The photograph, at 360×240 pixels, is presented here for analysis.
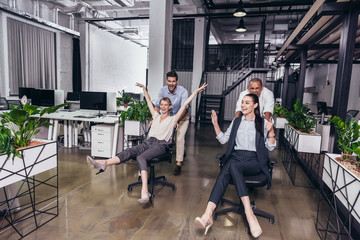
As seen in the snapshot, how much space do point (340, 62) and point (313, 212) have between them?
84.1 inches

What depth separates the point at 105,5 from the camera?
9148 millimetres

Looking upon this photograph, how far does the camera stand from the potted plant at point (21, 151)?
6.10ft

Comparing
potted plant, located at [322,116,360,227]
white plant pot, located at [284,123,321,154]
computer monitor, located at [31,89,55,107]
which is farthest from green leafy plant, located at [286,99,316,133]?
computer monitor, located at [31,89,55,107]

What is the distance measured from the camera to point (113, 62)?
12.3 metres

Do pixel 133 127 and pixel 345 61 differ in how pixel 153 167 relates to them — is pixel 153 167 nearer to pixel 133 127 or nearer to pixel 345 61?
pixel 133 127

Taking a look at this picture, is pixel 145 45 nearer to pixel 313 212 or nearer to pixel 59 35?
pixel 59 35

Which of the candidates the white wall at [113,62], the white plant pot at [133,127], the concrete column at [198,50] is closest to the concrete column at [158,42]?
the white plant pot at [133,127]

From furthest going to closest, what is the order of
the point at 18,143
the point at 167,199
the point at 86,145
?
the point at 86,145 < the point at 167,199 < the point at 18,143

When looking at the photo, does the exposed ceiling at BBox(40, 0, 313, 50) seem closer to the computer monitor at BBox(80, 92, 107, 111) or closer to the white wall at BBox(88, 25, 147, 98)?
the white wall at BBox(88, 25, 147, 98)

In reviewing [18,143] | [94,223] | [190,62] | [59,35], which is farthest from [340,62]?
[59,35]

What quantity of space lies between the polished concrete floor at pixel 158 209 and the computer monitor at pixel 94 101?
4.12 ft

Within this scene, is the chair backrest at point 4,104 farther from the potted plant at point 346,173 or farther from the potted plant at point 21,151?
the potted plant at point 346,173

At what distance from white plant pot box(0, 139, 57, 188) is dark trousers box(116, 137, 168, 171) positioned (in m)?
0.84

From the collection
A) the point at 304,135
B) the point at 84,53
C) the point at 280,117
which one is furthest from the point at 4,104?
the point at 280,117
